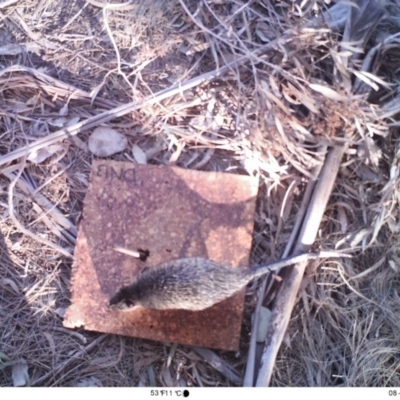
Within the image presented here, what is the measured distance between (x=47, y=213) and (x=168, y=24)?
2.42ft

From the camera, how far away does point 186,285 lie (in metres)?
1.63

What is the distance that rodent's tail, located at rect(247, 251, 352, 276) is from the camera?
5.53 feet

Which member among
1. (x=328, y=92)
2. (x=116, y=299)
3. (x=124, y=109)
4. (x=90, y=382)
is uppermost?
(x=328, y=92)

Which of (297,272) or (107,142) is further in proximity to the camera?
(107,142)

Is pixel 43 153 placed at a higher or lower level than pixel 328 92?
lower

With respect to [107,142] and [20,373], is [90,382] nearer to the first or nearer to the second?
[20,373]

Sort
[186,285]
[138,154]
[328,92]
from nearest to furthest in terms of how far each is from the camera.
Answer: [186,285]
[328,92]
[138,154]

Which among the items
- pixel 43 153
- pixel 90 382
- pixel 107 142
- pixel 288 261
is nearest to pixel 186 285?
pixel 288 261

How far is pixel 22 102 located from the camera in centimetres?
192

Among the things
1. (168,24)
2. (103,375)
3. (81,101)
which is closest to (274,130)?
(168,24)

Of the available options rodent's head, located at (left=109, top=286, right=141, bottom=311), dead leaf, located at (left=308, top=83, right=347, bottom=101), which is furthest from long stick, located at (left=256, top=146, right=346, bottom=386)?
rodent's head, located at (left=109, top=286, right=141, bottom=311)

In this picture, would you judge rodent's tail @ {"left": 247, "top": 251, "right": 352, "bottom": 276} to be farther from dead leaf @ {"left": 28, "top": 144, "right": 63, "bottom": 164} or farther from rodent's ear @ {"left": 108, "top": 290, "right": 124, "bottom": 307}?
dead leaf @ {"left": 28, "top": 144, "right": 63, "bottom": 164}

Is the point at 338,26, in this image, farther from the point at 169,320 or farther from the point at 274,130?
the point at 169,320

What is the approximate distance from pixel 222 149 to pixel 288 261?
413 mm
